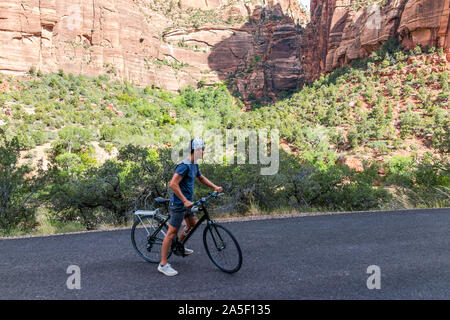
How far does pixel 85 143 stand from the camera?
28.9 metres

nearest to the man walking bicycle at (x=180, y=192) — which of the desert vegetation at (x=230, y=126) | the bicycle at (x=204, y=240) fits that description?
the bicycle at (x=204, y=240)

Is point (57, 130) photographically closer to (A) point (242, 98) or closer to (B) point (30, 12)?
(B) point (30, 12)

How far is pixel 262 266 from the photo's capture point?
158 inches

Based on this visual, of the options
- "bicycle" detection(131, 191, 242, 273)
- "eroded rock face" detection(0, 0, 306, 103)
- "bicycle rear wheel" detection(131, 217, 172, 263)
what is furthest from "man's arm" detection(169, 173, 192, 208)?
"eroded rock face" detection(0, 0, 306, 103)

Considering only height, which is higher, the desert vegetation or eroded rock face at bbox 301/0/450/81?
eroded rock face at bbox 301/0/450/81

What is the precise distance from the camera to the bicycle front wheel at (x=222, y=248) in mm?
3707

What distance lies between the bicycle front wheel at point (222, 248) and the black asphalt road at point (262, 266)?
0.12m

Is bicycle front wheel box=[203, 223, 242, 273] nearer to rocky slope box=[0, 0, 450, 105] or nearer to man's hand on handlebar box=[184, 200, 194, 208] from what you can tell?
man's hand on handlebar box=[184, 200, 194, 208]

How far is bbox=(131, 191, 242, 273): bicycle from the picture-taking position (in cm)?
375

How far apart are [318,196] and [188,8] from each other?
268ft

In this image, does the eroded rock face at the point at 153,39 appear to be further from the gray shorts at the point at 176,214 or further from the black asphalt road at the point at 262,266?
the gray shorts at the point at 176,214

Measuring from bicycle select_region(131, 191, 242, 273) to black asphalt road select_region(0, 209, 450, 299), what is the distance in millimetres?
143

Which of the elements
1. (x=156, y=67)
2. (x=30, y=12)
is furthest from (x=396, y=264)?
(x=156, y=67)

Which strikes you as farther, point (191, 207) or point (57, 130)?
point (57, 130)
